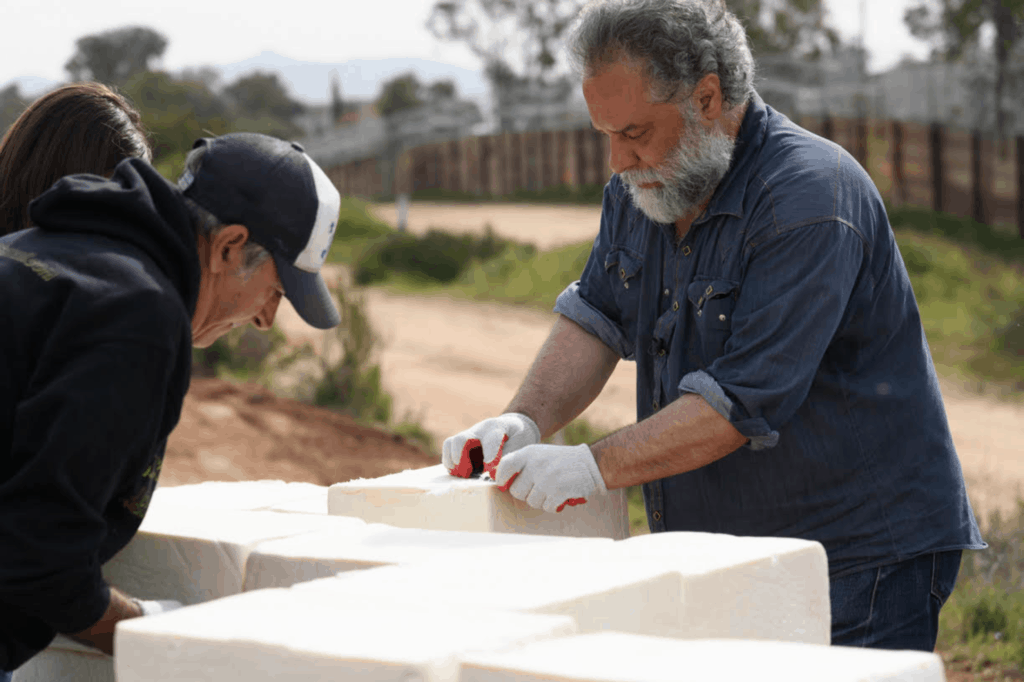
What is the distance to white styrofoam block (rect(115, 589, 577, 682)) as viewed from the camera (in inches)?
61.3

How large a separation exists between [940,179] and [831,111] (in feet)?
12.3

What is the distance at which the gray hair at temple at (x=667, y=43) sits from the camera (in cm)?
295

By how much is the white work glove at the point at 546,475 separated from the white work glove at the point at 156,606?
0.82 metres

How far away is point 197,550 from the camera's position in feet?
7.68

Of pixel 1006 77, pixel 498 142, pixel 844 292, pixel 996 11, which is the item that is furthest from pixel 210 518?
pixel 498 142

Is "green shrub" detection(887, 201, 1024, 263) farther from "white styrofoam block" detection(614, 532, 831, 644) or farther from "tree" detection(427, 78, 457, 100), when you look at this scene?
"tree" detection(427, 78, 457, 100)

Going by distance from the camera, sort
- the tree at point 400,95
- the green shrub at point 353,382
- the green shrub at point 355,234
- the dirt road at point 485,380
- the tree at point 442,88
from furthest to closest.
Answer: the tree at point 442,88
the tree at point 400,95
the green shrub at point 355,234
the dirt road at point 485,380
the green shrub at point 353,382

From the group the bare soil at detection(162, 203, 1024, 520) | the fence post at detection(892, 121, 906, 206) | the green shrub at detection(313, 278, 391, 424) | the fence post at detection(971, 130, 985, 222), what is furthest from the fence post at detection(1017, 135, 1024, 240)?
the green shrub at detection(313, 278, 391, 424)

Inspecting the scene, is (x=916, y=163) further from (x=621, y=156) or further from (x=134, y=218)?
(x=134, y=218)

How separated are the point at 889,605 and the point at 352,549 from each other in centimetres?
134

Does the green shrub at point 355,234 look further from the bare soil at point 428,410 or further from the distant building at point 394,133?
the distant building at point 394,133

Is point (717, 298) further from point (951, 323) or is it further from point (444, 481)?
point (951, 323)

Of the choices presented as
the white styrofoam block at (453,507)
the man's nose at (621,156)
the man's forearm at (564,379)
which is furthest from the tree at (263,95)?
the white styrofoam block at (453,507)

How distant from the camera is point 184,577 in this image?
7.80 ft
